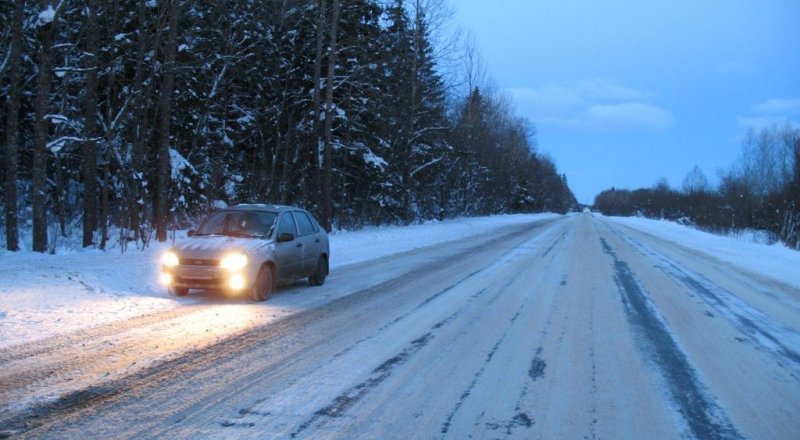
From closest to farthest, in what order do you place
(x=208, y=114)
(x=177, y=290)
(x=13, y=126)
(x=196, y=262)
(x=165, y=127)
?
(x=196, y=262)
(x=177, y=290)
(x=13, y=126)
(x=165, y=127)
(x=208, y=114)

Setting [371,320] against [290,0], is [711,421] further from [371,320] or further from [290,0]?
[290,0]

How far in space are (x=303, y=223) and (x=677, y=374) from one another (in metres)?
7.89

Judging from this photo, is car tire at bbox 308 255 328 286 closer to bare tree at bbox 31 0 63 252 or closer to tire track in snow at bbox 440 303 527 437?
tire track in snow at bbox 440 303 527 437

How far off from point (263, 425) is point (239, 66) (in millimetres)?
23311

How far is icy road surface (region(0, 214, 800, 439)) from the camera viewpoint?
4477 millimetres

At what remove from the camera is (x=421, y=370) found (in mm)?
5879

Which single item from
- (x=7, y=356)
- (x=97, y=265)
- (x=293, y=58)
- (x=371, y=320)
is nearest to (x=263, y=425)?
(x=7, y=356)

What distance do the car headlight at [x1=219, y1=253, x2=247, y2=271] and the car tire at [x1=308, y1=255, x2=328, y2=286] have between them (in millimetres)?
2528

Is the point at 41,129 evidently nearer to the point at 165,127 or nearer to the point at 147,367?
the point at 165,127

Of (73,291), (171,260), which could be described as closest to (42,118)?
(73,291)

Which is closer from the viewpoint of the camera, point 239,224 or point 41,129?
point 239,224

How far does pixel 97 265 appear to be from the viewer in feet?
38.2

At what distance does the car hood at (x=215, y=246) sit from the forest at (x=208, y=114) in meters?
6.16

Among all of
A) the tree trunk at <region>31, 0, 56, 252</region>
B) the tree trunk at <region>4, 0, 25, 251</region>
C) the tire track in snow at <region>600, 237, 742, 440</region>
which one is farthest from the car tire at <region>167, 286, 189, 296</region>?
the tire track in snow at <region>600, 237, 742, 440</region>
